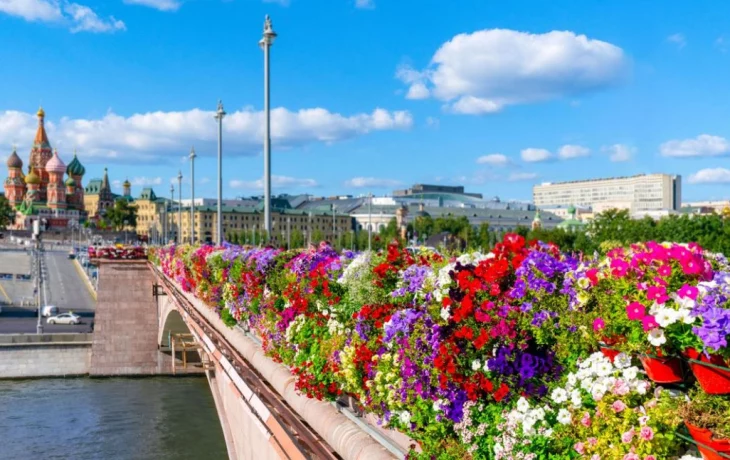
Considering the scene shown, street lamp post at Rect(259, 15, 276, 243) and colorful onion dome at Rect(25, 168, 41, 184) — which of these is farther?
colorful onion dome at Rect(25, 168, 41, 184)

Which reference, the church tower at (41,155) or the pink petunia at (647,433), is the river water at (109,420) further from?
the church tower at (41,155)

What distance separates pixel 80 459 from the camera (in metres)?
29.6

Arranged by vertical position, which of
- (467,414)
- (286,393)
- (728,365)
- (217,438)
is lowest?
(217,438)

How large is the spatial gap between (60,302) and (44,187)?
12410 centimetres

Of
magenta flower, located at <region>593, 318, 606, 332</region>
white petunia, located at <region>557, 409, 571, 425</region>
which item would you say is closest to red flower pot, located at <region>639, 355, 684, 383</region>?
magenta flower, located at <region>593, 318, 606, 332</region>

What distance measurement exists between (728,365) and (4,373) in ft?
149

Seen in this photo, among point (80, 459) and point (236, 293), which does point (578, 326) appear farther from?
point (80, 459)

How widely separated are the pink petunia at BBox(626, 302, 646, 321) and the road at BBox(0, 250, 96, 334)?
55.7 metres

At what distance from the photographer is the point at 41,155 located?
191 meters


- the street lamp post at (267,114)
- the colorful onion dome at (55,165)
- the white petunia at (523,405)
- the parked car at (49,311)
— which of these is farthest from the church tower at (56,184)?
the white petunia at (523,405)

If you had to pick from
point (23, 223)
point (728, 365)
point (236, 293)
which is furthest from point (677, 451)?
point (23, 223)

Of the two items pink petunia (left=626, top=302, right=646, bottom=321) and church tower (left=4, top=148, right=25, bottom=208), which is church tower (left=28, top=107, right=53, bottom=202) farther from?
pink petunia (left=626, top=302, right=646, bottom=321)

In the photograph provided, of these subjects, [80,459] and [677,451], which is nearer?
[677,451]

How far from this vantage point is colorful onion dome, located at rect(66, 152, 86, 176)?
194 m
